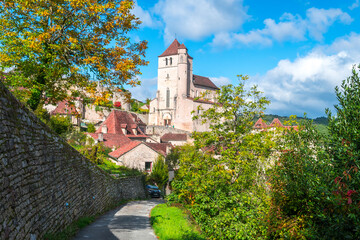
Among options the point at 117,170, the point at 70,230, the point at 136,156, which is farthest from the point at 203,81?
the point at 70,230

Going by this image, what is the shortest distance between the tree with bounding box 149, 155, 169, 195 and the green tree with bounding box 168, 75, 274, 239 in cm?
1531

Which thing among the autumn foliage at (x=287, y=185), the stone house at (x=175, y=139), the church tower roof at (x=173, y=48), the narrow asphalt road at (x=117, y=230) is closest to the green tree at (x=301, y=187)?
the autumn foliage at (x=287, y=185)

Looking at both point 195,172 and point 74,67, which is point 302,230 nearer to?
point 195,172

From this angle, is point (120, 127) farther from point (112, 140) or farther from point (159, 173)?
point (159, 173)

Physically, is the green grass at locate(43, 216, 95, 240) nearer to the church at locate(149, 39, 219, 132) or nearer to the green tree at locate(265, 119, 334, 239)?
the green tree at locate(265, 119, 334, 239)

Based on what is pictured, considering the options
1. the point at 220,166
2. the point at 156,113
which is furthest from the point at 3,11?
the point at 156,113

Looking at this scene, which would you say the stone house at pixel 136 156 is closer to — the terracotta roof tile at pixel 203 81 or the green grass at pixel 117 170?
the green grass at pixel 117 170

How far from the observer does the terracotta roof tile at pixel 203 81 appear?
313ft

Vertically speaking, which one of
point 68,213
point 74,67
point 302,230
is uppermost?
point 74,67

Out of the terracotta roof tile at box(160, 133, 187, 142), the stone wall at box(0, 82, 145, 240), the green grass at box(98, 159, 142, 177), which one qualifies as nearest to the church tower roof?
the terracotta roof tile at box(160, 133, 187, 142)

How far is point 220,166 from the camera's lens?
14.3m

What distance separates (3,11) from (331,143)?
14.4 m

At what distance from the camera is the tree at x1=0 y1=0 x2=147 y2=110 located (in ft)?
42.3

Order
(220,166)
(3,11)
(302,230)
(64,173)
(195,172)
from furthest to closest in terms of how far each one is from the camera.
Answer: (195,172) < (220,166) < (3,11) < (302,230) < (64,173)
